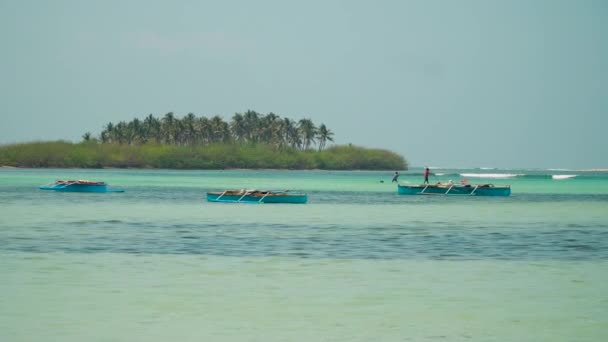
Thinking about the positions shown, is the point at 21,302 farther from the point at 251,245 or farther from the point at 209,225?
the point at 209,225

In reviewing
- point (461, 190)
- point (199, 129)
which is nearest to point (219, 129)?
point (199, 129)

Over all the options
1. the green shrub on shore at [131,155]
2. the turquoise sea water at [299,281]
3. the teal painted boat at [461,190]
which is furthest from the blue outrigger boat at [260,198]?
the green shrub on shore at [131,155]

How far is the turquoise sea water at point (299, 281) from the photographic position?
51.0 feet

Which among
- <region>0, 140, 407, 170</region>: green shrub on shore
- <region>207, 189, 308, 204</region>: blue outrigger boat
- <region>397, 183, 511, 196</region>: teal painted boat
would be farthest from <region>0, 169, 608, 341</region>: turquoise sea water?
<region>0, 140, 407, 170</region>: green shrub on shore

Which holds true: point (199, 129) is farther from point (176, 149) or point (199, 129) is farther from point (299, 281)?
point (299, 281)

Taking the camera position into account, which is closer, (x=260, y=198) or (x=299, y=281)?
(x=299, y=281)

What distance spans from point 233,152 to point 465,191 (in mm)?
120248

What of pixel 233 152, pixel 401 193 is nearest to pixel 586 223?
pixel 401 193

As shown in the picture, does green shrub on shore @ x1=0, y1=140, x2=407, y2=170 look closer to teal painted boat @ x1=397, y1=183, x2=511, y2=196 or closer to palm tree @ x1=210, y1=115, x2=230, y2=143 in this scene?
palm tree @ x1=210, y1=115, x2=230, y2=143

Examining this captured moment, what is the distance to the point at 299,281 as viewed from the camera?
20828mm

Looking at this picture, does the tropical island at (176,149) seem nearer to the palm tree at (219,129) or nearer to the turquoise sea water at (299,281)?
the palm tree at (219,129)

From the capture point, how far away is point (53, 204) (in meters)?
52.7

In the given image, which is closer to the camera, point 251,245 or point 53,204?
point 251,245

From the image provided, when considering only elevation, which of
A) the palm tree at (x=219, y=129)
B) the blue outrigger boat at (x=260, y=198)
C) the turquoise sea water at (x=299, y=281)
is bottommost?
the turquoise sea water at (x=299, y=281)
